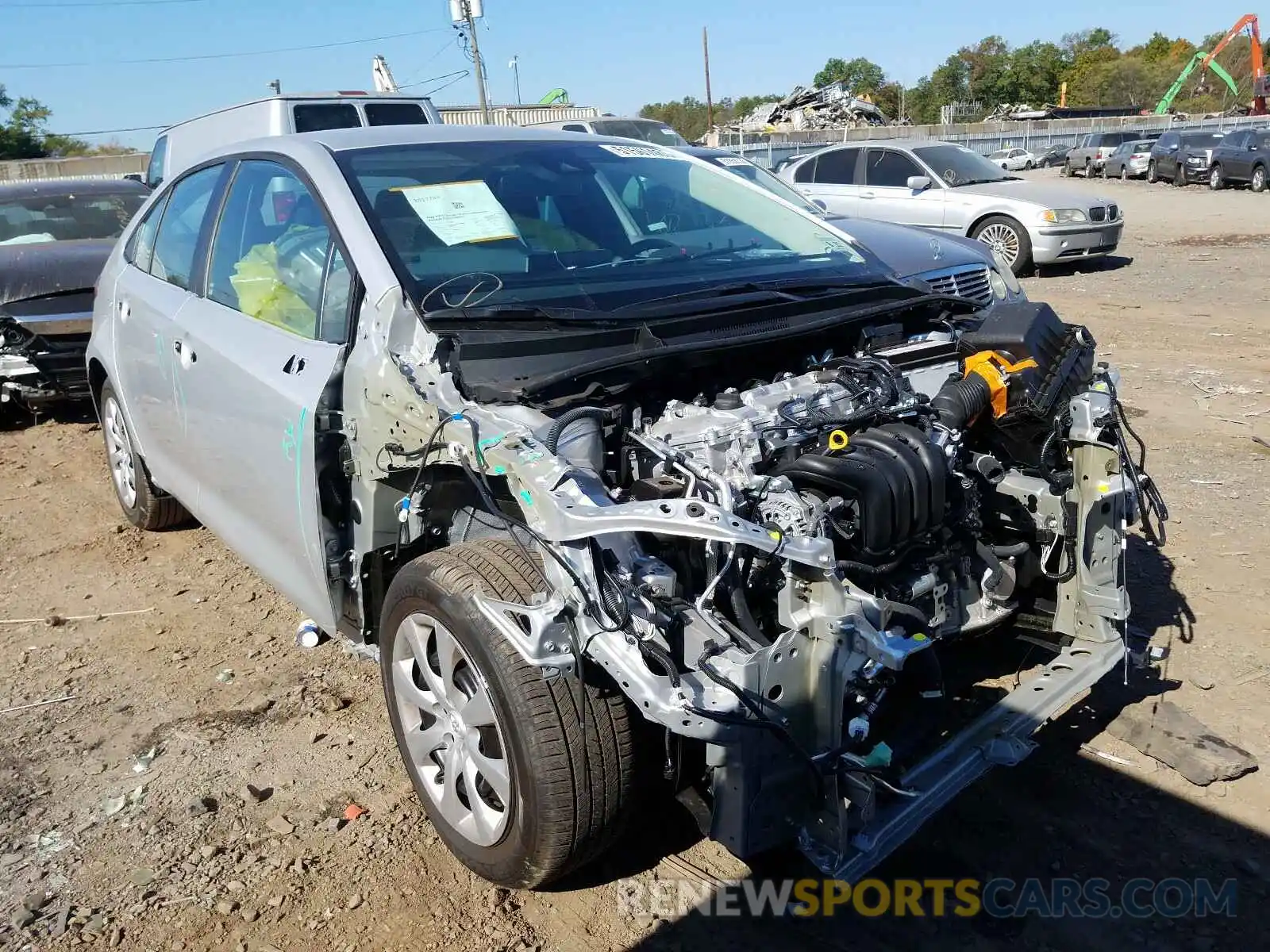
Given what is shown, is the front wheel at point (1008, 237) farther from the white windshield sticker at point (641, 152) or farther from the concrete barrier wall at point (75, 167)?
the concrete barrier wall at point (75, 167)

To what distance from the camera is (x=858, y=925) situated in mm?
2555

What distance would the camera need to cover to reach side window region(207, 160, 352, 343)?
3143mm

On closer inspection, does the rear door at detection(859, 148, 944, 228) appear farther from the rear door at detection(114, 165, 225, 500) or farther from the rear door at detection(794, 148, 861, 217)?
the rear door at detection(114, 165, 225, 500)

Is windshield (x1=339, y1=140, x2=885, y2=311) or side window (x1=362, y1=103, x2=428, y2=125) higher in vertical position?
side window (x1=362, y1=103, x2=428, y2=125)

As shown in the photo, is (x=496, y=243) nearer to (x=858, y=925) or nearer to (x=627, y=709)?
(x=627, y=709)

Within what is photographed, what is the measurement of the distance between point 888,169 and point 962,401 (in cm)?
1080

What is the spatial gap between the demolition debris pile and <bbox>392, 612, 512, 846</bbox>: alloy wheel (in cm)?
4934

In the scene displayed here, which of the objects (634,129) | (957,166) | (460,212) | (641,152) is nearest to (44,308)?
(641,152)

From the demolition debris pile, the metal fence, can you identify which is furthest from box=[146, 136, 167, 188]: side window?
the demolition debris pile

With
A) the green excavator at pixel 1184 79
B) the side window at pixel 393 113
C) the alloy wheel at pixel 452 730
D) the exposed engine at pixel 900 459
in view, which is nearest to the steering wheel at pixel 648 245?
the exposed engine at pixel 900 459

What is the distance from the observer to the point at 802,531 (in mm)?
2354

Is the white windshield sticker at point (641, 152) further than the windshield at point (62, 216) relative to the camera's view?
No

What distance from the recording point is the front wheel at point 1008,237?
12.7 metres
